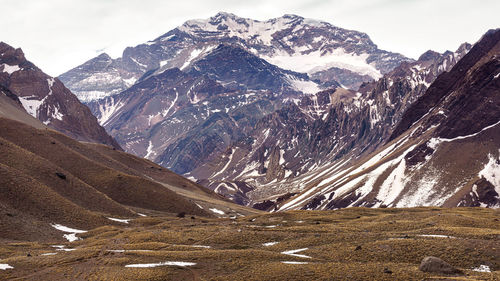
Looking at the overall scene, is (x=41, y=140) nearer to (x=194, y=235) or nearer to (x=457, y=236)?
(x=194, y=235)

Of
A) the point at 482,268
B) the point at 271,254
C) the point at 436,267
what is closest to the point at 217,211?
the point at 271,254

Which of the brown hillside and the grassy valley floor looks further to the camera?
the brown hillside

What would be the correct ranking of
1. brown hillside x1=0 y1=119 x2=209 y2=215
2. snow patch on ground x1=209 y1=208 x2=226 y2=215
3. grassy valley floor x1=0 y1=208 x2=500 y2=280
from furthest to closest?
snow patch on ground x1=209 y1=208 x2=226 y2=215, brown hillside x1=0 y1=119 x2=209 y2=215, grassy valley floor x1=0 y1=208 x2=500 y2=280

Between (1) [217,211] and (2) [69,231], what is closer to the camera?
(2) [69,231]

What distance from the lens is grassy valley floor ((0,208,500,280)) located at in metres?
48.0

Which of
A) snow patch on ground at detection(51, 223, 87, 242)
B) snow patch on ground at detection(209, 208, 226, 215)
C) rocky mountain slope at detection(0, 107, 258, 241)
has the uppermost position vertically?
rocky mountain slope at detection(0, 107, 258, 241)

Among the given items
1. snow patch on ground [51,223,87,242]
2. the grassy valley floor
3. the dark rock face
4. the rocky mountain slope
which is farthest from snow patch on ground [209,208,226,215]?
the dark rock face


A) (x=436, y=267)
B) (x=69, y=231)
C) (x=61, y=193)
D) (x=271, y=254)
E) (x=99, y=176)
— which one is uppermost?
(x=436, y=267)

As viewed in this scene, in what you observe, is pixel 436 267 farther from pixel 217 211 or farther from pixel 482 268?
pixel 217 211

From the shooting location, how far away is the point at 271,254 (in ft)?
185

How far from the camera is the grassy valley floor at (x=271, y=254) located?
158 ft

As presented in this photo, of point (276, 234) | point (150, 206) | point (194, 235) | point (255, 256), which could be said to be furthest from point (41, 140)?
point (255, 256)

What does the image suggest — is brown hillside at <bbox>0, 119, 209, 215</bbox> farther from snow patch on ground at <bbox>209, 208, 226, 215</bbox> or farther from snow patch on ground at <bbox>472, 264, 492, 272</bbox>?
snow patch on ground at <bbox>472, 264, 492, 272</bbox>

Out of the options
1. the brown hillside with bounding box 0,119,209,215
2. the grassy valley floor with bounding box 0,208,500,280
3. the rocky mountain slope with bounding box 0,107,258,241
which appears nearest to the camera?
the grassy valley floor with bounding box 0,208,500,280
